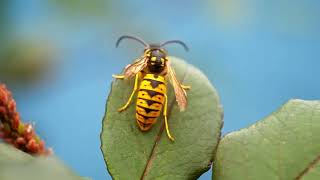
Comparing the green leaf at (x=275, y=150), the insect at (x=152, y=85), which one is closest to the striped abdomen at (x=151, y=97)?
the insect at (x=152, y=85)

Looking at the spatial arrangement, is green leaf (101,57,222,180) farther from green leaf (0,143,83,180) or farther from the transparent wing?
green leaf (0,143,83,180)

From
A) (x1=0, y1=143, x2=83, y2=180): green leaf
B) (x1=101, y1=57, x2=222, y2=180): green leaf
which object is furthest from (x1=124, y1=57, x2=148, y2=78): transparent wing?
(x1=0, y1=143, x2=83, y2=180): green leaf

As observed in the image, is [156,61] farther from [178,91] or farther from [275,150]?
[275,150]

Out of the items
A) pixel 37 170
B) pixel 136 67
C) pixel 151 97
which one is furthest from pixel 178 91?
pixel 37 170

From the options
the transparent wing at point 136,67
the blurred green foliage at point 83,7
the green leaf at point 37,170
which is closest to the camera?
the green leaf at point 37,170

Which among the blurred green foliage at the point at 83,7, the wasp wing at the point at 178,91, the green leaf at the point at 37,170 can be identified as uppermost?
the green leaf at the point at 37,170

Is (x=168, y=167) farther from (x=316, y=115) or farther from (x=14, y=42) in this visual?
(x=14, y=42)

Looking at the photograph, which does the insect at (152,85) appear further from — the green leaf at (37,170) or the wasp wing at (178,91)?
the green leaf at (37,170)

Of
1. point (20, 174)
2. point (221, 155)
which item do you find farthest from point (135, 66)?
point (20, 174)
